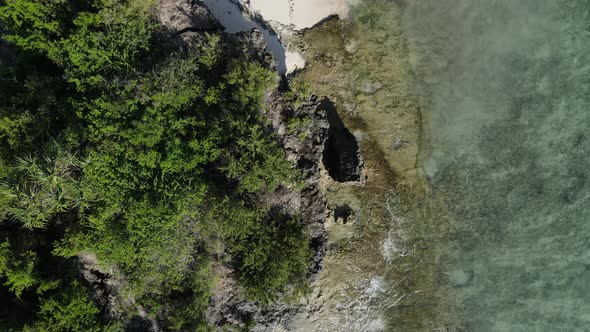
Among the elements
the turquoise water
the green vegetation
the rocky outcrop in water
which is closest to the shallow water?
the rocky outcrop in water

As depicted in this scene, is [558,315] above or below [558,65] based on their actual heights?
below

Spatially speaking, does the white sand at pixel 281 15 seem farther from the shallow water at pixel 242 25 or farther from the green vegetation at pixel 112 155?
the green vegetation at pixel 112 155

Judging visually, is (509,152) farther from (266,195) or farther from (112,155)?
(112,155)

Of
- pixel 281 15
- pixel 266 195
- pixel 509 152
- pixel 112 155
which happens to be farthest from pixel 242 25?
pixel 509 152

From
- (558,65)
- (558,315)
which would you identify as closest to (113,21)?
(558,65)

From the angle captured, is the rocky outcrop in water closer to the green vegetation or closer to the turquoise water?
the green vegetation

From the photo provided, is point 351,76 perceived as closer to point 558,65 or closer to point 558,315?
point 558,65
